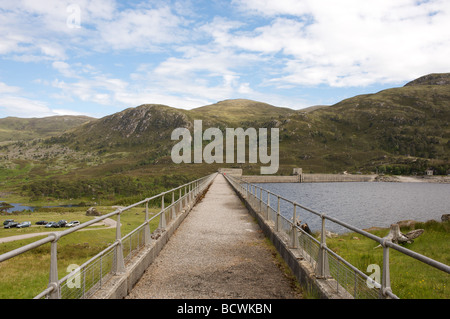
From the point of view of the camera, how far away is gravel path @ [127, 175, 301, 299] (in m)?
6.64

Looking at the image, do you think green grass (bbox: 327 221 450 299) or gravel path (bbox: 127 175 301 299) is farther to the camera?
green grass (bbox: 327 221 450 299)

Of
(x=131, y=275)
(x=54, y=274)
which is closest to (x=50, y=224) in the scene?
(x=131, y=275)

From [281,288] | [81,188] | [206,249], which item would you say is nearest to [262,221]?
[206,249]

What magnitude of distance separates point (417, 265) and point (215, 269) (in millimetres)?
9745

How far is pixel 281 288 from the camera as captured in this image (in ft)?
22.9

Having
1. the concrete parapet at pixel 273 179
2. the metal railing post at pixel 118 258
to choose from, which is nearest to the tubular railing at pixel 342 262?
the metal railing post at pixel 118 258

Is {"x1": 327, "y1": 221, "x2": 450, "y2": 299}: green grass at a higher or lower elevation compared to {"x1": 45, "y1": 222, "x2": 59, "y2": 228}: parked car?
higher

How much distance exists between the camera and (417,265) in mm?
13500

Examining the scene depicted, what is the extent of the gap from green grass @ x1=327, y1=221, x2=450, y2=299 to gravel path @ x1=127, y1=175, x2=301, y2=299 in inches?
164

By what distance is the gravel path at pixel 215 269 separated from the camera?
6.64 metres

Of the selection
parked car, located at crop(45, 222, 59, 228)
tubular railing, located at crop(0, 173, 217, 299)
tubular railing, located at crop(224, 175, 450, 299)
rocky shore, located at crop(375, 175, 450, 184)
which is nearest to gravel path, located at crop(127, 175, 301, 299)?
tubular railing, located at crop(0, 173, 217, 299)

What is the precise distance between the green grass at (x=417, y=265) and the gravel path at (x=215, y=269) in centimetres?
417

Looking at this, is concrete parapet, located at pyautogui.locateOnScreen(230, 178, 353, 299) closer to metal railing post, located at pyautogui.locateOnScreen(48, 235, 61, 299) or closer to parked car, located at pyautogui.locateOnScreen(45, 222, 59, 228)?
metal railing post, located at pyautogui.locateOnScreen(48, 235, 61, 299)

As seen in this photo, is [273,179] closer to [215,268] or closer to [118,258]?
[215,268]
